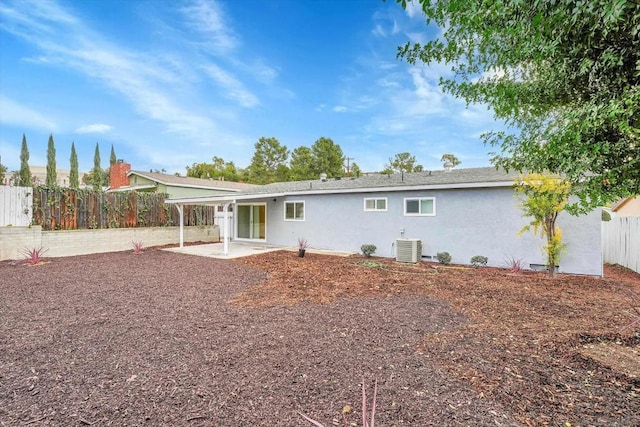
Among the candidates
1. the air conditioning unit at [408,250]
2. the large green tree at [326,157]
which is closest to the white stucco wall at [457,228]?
the air conditioning unit at [408,250]

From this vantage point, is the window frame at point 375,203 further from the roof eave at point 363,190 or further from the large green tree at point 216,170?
the large green tree at point 216,170

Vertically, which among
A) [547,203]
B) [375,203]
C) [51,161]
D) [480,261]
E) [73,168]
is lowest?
[480,261]

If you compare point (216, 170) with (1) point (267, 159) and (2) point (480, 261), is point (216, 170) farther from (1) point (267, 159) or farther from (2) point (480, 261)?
(2) point (480, 261)

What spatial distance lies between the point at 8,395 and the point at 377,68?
1552 cm

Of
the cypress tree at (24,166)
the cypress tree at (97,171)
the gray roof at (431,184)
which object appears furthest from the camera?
the cypress tree at (97,171)

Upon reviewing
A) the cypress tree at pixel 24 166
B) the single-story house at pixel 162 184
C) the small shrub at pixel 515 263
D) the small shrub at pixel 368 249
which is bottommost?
the small shrub at pixel 515 263

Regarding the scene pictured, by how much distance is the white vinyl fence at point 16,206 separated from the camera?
34.7 ft

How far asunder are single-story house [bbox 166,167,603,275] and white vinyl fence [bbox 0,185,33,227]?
4913 millimetres

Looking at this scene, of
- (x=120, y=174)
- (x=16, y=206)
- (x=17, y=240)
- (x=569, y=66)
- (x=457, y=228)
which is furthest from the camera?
(x=120, y=174)

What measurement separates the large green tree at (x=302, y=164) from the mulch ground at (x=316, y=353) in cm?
2655

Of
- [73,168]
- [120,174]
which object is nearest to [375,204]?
[120,174]

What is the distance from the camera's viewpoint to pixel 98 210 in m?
12.8

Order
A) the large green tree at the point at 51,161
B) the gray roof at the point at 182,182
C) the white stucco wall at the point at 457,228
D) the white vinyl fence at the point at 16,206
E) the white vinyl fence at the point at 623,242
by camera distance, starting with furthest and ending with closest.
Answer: the large green tree at the point at 51,161, the gray roof at the point at 182,182, the white vinyl fence at the point at 16,206, the white vinyl fence at the point at 623,242, the white stucco wall at the point at 457,228

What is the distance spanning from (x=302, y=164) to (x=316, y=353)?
31140mm
